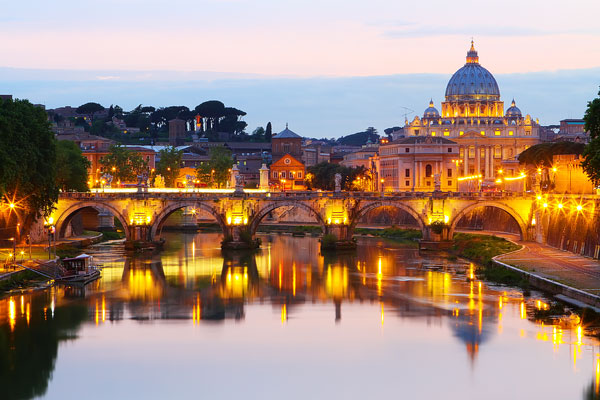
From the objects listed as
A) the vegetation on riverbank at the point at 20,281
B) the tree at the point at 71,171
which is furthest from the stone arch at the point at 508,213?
the vegetation on riverbank at the point at 20,281

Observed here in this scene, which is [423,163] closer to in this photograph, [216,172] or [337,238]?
[216,172]

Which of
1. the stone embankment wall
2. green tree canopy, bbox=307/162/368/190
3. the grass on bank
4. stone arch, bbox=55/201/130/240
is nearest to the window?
green tree canopy, bbox=307/162/368/190

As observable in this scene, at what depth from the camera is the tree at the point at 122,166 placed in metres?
122

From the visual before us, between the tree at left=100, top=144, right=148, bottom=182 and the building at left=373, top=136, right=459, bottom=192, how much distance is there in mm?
39177

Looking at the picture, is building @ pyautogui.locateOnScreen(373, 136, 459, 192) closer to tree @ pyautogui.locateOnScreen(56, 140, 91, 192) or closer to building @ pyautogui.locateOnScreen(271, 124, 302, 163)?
building @ pyautogui.locateOnScreen(271, 124, 302, 163)

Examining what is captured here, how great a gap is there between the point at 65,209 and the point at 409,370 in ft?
161

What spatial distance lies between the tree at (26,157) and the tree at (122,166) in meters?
51.0

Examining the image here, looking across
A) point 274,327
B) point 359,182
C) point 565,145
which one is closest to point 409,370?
point 274,327

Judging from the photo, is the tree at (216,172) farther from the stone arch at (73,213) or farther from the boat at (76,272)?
the boat at (76,272)

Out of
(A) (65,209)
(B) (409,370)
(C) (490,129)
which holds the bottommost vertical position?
(B) (409,370)

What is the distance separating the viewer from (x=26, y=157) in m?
62.9

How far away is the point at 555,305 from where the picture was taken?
48875 millimetres

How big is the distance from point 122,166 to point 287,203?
44.3m

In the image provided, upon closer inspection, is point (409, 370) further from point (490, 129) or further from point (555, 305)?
point (490, 129)
